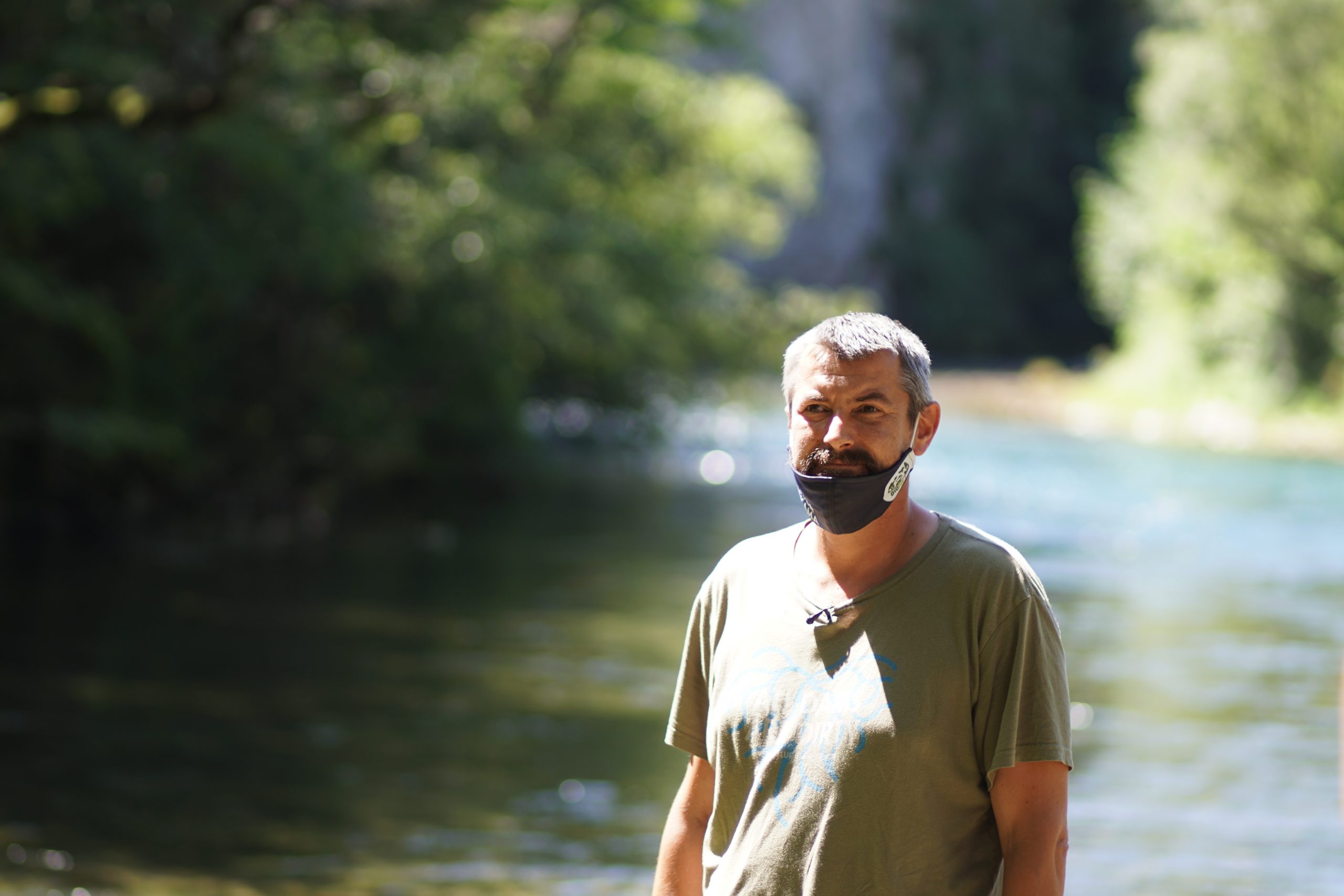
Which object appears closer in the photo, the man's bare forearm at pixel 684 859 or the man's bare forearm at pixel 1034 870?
the man's bare forearm at pixel 1034 870

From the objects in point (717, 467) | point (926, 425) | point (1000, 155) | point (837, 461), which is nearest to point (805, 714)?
point (837, 461)

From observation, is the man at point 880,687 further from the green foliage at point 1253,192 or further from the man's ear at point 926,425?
the green foliage at point 1253,192

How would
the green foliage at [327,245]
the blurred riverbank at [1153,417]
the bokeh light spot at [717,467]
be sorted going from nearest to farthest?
the green foliage at [327,245]
the bokeh light spot at [717,467]
the blurred riverbank at [1153,417]

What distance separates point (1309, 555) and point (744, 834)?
65.4 ft

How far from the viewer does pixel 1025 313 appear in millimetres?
72125

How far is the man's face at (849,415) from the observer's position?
2961 mm

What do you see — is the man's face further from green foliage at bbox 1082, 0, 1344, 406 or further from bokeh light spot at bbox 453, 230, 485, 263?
green foliage at bbox 1082, 0, 1344, 406

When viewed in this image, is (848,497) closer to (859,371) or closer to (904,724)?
(859,371)

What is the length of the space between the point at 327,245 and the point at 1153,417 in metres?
27.0

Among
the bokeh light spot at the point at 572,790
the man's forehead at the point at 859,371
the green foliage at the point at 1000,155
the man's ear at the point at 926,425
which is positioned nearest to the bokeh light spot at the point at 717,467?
the bokeh light spot at the point at 572,790

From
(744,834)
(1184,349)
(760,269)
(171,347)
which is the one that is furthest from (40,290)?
(760,269)

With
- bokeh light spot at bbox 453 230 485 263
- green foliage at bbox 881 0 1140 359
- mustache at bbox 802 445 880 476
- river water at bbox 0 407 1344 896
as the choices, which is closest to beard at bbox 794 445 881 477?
mustache at bbox 802 445 880 476

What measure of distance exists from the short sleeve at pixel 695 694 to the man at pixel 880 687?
0.42 feet

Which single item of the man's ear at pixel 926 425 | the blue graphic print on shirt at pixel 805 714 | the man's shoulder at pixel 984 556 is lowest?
the blue graphic print on shirt at pixel 805 714
